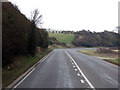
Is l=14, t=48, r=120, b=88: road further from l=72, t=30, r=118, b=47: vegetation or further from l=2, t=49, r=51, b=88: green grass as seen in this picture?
l=72, t=30, r=118, b=47: vegetation

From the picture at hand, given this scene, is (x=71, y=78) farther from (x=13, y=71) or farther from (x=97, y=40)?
(x=97, y=40)

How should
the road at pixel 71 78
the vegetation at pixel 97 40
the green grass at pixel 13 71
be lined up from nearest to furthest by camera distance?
the road at pixel 71 78
the green grass at pixel 13 71
the vegetation at pixel 97 40

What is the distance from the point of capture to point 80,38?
496ft

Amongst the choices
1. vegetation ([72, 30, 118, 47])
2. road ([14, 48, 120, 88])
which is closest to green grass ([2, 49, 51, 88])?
road ([14, 48, 120, 88])

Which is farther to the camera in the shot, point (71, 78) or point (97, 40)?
point (97, 40)

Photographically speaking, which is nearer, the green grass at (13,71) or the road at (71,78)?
the road at (71,78)

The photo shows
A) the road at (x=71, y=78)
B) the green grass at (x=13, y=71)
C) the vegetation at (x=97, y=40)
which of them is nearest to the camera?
the road at (x=71, y=78)

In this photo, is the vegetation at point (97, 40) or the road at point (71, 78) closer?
the road at point (71, 78)

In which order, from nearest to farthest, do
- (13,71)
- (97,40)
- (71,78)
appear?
(71,78) < (13,71) < (97,40)

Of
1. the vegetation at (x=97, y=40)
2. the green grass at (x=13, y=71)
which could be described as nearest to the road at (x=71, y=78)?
the green grass at (x=13, y=71)

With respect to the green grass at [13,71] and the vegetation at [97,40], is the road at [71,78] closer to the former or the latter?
the green grass at [13,71]

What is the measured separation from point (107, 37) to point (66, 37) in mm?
33658

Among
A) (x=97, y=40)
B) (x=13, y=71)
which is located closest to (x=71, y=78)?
(x=13, y=71)

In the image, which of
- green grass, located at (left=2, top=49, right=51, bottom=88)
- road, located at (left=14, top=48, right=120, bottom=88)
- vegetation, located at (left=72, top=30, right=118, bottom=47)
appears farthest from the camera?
vegetation, located at (left=72, top=30, right=118, bottom=47)
